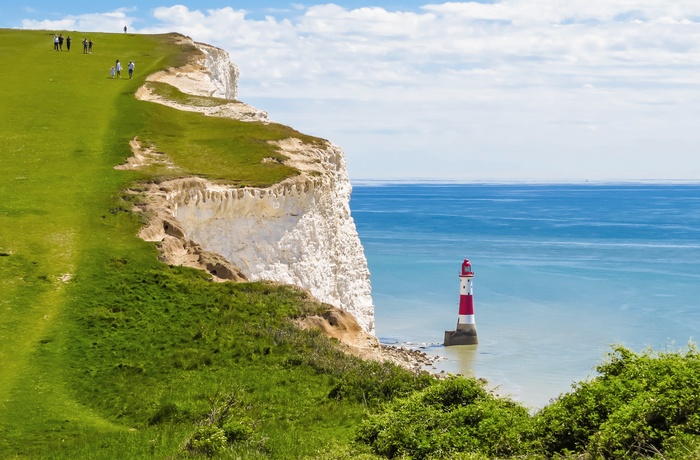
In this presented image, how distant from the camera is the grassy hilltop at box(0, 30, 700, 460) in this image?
16188 mm

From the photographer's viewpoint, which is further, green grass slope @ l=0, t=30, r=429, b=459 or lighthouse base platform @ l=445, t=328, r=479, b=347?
lighthouse base platform @ l=445, t=328, r=479, b=347

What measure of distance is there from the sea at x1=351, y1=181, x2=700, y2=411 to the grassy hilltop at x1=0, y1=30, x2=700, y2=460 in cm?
187

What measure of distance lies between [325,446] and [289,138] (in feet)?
89.9

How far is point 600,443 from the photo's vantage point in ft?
48.6

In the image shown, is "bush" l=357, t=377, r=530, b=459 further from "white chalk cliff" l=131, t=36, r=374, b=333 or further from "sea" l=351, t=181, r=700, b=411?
"white chalk cliff" l=131, t=36, r=374, b=333

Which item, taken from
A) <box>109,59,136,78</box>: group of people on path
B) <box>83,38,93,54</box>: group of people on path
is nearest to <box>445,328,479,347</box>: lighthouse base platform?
<box>109,59,136,78</box>: group of people on path

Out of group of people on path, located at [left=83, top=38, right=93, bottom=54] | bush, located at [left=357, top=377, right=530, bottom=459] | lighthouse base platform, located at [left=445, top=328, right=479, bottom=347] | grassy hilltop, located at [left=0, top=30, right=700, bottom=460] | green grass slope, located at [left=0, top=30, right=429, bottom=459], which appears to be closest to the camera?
grassy hilltop, located at [left=0, top=30, right=700, bottom=460]

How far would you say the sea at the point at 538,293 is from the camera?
5109 centimetres

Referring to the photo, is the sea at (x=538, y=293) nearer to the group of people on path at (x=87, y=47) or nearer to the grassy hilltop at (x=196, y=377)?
the grassy hilltop at (x=196, y=377)

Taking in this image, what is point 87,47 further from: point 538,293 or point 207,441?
point 207,441

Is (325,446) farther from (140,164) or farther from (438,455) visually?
(140,164)

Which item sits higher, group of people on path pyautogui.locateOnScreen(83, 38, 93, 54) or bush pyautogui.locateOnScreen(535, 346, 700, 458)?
group of people on path pyautogui.locateOnScreen(83, 38, 93, 54)

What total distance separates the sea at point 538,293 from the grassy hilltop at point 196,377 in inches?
73.4

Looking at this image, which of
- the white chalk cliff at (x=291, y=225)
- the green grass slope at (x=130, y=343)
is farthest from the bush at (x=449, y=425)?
the white chalk cliff at (x=291, y=225)
